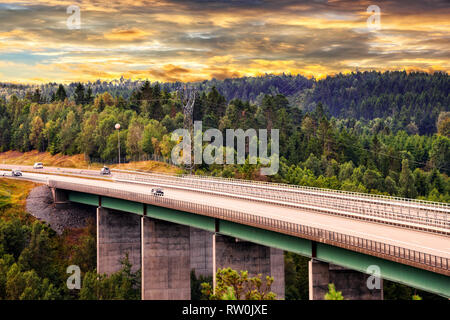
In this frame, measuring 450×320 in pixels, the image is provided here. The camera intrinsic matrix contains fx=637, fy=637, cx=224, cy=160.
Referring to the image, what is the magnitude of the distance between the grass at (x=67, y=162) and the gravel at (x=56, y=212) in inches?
1180

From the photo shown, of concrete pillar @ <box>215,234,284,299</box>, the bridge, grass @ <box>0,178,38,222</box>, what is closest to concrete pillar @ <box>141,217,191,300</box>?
the bridge

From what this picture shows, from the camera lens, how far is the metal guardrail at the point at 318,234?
34469 millimetres

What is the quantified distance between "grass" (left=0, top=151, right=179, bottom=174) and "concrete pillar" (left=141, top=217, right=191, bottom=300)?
49.1 metres

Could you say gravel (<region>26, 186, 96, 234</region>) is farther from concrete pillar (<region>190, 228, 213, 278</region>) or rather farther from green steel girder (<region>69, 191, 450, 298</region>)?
concrete pillar (<region>190, 228, 213, 278</region>)

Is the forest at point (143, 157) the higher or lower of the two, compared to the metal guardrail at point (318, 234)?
lower

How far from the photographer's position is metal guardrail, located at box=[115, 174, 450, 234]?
156 ft

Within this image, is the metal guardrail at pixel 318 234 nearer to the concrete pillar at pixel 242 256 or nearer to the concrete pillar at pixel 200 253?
the concrete pillar at pixel 242 256

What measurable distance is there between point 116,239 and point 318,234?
153ft

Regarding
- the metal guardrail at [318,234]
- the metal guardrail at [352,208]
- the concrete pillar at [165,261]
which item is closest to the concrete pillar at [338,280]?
the metal guardrail at [318,234]

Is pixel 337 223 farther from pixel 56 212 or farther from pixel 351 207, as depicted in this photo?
pixel 56 212

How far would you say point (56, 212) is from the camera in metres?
92.6

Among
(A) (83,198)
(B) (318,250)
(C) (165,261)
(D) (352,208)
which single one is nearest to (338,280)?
(B) (318,250)
